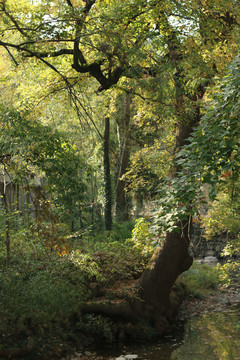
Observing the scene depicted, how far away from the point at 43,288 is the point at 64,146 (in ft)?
8.86

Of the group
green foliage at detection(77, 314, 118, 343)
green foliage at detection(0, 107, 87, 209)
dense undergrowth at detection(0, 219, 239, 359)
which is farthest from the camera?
green foliage at detection(77, 314, 118, 343)

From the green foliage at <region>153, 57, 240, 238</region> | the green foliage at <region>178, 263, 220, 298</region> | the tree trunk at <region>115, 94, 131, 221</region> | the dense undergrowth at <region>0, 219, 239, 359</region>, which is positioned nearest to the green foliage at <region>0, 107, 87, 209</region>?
the dense undergrowth at <region>0, 219, 239, 359</region>

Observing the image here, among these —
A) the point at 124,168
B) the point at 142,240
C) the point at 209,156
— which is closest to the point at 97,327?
the point at 142,240

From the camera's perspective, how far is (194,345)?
28.0 ft

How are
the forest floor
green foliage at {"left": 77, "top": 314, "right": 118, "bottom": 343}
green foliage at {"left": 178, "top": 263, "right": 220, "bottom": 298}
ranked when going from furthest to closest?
green foliage at {"left": 178, "top": 263, "right": 220, "bottom": 298} < the forest floor < green foliage at {"left": 77, "top": 314, "right": 118, "bottom": 343}

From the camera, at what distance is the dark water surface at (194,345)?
793 cm

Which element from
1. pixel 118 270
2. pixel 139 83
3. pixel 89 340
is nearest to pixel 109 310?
pixel 89 340

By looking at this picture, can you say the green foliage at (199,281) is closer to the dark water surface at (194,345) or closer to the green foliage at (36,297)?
the dark water surface at (194,345)

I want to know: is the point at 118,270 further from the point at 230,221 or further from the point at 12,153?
the point at 12,153

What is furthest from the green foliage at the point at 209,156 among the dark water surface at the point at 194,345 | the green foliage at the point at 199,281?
the green foliage at the point at 199,281

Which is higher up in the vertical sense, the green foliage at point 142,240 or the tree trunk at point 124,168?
the tree trunk at point 124,168

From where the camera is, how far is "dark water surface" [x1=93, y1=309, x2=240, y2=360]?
26.0ft

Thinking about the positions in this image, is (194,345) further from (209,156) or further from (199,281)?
(199,281)

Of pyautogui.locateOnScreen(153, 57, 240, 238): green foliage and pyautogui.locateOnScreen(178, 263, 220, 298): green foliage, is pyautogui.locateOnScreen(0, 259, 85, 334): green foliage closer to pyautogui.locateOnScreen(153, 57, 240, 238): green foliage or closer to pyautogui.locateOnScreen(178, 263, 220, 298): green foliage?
pyautogui.locateOnScreen(153, 57, 240, 238): green foliage
